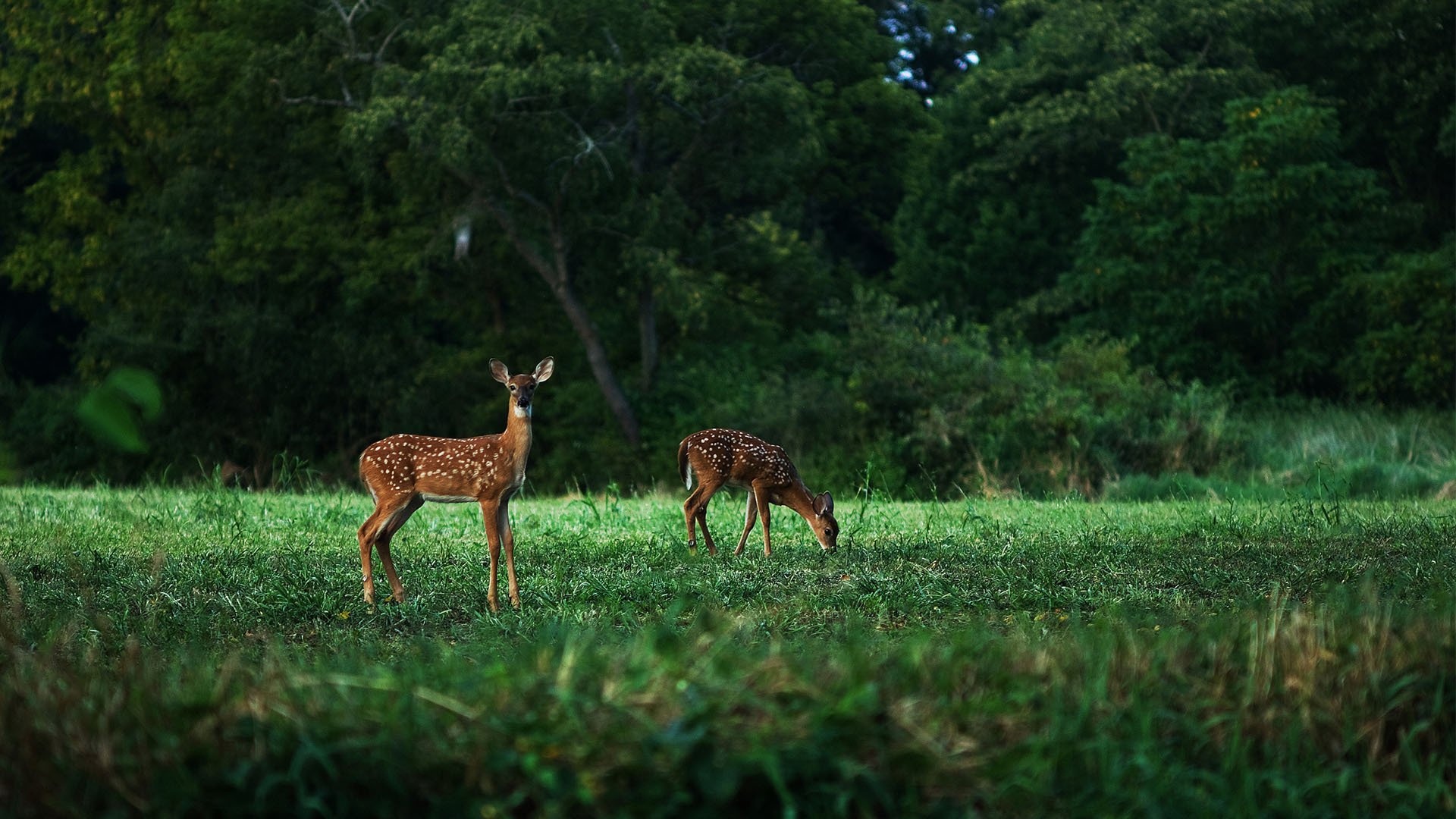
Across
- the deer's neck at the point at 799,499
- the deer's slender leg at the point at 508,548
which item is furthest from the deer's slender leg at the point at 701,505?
the deer's slender leg at the point at 508,548

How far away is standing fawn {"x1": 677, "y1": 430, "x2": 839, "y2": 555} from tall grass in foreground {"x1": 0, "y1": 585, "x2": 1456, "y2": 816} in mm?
5285

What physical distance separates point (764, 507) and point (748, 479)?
199mm

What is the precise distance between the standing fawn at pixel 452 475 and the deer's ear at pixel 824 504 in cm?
236

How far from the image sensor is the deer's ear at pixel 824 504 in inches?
402

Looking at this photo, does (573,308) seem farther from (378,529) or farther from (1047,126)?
(378,529)

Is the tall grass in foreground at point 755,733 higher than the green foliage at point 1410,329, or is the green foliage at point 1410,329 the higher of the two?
the green foliage at point 1410,329

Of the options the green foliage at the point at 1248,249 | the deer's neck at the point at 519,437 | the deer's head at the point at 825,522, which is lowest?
the deer's head at the point at 825,522

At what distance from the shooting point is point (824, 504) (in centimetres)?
1023

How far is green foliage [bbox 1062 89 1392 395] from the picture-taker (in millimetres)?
30906

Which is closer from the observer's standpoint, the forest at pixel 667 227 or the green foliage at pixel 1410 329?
the forest at pixel 667 227

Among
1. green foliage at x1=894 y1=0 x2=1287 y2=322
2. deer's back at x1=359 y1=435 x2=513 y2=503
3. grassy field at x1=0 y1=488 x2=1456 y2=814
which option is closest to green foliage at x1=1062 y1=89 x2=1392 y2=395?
green foliage at x1=894 y1=0 x2=1287 y2=322

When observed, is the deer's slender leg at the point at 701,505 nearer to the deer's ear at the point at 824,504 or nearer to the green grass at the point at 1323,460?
the deer's ear at the point at 824,504

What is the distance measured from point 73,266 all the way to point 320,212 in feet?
18.3

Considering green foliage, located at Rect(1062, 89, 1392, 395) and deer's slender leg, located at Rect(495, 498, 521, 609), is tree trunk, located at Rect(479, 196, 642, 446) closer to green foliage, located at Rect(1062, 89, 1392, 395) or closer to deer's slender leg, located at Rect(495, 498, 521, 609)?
green foliage, located at Rect(1062, 89, 1392, 395)
